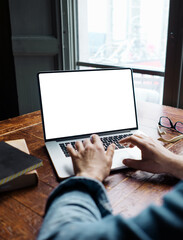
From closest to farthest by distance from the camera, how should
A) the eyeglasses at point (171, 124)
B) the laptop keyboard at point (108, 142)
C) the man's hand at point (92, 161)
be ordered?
the man's hand at point (92, 161) < the laptop keyboard at point (108, 142) < the eyeglasses at point (171, 124)

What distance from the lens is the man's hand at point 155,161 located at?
0.72m

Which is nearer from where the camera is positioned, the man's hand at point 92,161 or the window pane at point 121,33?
the man's hand at point 92,161

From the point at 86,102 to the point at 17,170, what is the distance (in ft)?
1.33

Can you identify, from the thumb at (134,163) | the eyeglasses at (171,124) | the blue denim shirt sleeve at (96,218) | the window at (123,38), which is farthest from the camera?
the window at (123,38)

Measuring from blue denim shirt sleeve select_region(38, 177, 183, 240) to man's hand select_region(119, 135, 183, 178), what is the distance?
246 millimetres

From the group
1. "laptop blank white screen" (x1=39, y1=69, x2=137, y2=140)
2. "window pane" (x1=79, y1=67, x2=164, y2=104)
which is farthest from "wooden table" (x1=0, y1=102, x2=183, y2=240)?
"window pane" (x1=79, y1=67, x2=164, y2=104)

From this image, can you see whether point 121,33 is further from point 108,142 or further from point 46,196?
point 46,196

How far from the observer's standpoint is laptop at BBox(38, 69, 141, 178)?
896 millimetres

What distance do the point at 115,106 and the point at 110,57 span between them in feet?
6.34

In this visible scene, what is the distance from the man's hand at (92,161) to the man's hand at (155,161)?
0.09 m

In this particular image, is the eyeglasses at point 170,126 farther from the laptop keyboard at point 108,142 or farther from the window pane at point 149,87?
the window pane at point 149,87

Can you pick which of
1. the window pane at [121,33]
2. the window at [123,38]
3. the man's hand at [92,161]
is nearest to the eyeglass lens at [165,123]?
the man's hand at [92,161]

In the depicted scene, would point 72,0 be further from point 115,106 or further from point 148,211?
point 148,211

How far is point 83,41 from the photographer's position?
279 cm
